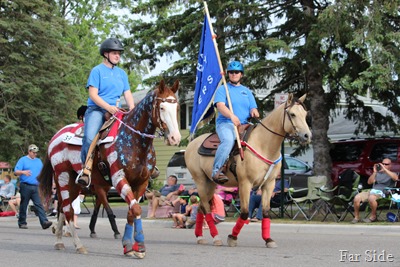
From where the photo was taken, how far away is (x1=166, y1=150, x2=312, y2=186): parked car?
88.2 feet

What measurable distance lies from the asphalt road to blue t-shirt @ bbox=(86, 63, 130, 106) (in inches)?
90.9

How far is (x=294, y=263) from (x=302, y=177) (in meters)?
16.4

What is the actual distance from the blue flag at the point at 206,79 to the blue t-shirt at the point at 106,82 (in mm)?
2273

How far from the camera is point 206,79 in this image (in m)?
13.2

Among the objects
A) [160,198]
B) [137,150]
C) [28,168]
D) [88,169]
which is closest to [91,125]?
[88,169]

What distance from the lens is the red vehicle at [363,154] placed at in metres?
21.7

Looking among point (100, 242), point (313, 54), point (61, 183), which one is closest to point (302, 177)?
point (313, 54)

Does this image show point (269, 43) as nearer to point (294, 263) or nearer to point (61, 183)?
point (61, 183)

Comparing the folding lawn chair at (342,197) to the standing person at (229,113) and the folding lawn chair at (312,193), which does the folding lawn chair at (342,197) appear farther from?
the standing person at (229,113)

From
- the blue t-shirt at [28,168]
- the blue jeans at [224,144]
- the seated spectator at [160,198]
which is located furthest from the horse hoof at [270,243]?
the blue t-shirt at [28,168]

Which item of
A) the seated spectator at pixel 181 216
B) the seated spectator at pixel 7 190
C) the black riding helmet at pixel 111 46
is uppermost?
the black riding helmet at pixel 111 46

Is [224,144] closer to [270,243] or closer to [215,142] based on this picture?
[215,142]

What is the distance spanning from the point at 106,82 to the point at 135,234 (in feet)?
7.62

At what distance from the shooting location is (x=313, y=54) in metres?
18.9
